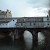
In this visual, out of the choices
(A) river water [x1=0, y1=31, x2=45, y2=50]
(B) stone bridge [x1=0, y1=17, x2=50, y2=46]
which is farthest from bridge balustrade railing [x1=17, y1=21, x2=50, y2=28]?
(A) river water [x1=0, y1=31, x2=45, y2=50]

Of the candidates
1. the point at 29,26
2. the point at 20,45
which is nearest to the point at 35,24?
the point at 29,26

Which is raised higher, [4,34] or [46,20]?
[46,20]

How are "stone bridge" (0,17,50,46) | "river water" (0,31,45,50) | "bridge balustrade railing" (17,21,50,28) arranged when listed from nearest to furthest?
1. "river water" (0,31,45,50)
2. "stone bridge" (0,17,50,46)
3. "bridge balustrade railing" (17,21,50,28)

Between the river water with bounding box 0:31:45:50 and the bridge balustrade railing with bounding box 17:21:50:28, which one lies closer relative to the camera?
the river water with bounding box 0:31:45:50

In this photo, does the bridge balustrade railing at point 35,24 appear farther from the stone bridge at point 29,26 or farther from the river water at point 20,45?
the river water at point 20,45

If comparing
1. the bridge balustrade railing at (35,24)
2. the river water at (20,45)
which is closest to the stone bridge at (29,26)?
the bridge balustrade railing at (35,24)

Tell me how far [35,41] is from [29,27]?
4408mm

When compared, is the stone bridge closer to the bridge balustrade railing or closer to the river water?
the bridge balustrade railing

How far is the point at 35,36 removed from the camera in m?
43.3

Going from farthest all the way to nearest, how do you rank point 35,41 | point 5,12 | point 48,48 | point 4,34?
point 5,12, point 4,34, point 35,41, point 48,48

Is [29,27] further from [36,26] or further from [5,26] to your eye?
[5,26]

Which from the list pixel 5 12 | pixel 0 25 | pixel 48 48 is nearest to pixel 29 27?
pixel 0 25

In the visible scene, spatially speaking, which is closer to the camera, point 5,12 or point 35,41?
point 35,41

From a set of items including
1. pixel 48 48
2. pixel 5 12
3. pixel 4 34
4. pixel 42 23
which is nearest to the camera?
pixel 48 48
